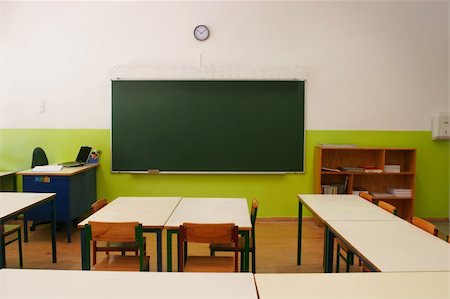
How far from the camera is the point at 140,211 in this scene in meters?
3.20

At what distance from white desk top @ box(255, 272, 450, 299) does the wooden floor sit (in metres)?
2.06

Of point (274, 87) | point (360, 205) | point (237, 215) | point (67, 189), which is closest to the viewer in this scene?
point (237, 215)

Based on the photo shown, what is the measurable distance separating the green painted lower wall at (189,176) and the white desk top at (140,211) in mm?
1961

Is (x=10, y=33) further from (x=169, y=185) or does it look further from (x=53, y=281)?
(x=53, y=281)

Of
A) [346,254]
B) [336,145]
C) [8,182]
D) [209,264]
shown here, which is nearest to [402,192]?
[336,145]

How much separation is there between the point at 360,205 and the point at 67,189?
11.9 ft

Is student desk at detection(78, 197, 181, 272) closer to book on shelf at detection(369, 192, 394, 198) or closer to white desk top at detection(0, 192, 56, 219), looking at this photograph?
white desk top at detection(0, 192, 56, 219)

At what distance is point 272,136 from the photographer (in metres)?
5.54

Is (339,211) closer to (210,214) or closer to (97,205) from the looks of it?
(210,214)

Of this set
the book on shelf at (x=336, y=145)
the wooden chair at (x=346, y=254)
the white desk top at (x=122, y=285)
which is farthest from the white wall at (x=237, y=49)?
the white desk top at (x=122, y=285)

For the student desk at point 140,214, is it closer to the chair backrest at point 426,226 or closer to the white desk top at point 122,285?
the white desk top at point 122,285

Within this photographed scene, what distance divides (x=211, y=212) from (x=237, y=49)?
10.5ft

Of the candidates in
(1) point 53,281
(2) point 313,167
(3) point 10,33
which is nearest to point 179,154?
(2) point 313,167

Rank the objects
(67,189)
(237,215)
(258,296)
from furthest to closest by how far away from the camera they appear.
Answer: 1. (67,189)
2. (237,215)
3. (258,296)
